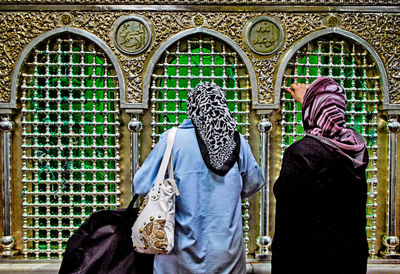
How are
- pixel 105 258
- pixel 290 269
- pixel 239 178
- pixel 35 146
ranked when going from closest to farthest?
1. pixel 290 269
2. pixel 239 178
3. pixel 105 258
4. pixel 35 146

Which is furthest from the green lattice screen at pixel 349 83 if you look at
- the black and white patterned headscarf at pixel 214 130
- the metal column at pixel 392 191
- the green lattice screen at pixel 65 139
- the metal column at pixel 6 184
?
the metal column at pixel 6 184

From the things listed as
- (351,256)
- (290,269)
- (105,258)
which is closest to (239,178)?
(290,269)

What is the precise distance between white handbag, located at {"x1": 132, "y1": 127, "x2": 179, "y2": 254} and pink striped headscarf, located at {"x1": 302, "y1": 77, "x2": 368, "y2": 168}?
636 millimetres

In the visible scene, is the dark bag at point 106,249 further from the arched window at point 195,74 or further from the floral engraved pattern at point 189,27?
the floral engraved pattern at point 189,27

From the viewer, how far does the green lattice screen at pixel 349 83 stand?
2621 mm

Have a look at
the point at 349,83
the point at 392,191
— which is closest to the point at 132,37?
the point at 349,83

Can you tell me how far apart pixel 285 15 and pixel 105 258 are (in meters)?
2.08

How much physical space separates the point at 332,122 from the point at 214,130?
0.50 meters

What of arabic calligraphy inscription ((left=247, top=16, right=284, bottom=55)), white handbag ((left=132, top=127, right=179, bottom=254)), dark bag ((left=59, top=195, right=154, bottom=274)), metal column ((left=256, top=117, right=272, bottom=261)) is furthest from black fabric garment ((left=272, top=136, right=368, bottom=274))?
arabic calligraphy inscription ((left=247, top=16, right=284, bottom=55))

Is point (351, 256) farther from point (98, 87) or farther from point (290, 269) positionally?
point (98, 87)

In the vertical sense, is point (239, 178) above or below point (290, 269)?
above

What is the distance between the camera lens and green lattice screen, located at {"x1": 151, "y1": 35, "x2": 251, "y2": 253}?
2611mm

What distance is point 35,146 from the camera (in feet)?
8.47

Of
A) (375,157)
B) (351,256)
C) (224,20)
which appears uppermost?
(224,20)
